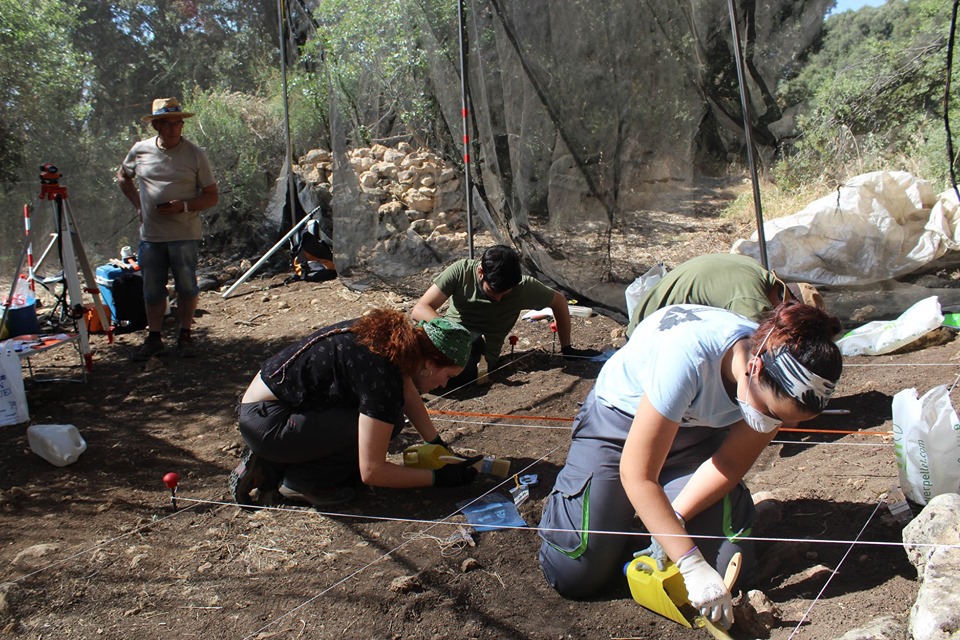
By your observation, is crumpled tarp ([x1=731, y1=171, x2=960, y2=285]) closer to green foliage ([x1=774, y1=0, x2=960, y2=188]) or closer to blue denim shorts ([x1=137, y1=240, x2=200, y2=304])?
green foliage ([x1=774, y1=0, x2=960, y2=188])

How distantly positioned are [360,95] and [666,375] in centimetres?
492

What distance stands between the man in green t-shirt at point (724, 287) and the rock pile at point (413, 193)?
9.95 ft

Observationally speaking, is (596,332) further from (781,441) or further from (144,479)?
(144,479)

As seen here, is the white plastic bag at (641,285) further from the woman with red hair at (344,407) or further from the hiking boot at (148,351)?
the hiking boot at (148,351)

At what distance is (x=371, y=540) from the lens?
Result: 2668mm

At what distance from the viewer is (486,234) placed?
5.97 metres

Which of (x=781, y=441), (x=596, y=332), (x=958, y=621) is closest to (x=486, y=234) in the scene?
(x=596, y=332)

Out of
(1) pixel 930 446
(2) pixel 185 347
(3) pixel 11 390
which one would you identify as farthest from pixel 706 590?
(2) pixel 185 347

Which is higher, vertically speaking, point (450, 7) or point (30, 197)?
point (450, 7)

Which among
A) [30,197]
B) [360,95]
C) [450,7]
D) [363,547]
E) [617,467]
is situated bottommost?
[363,547]

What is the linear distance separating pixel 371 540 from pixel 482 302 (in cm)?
183

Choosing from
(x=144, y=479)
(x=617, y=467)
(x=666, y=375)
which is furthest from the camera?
(x=144, y=479)

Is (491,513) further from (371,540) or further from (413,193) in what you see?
(413,193)

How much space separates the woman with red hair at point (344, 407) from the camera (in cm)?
252
